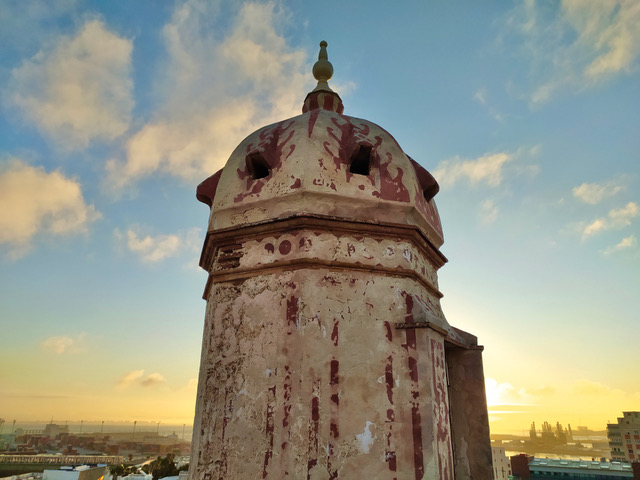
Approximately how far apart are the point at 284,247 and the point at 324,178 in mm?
905

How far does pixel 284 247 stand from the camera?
14.3 feet

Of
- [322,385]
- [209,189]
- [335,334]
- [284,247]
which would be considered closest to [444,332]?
[335,334]

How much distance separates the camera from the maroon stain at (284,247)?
432 cm

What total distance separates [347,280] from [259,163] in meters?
1.93

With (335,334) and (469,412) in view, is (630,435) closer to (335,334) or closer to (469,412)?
(469,412)

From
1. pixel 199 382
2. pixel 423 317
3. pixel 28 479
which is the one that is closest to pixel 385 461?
pixel 423 317

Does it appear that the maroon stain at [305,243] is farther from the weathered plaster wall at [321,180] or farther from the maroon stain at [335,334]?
the maroon stain at [335,334]

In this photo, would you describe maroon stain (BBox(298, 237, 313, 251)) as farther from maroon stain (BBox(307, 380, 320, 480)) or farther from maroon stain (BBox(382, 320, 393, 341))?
maroon stain (BBox(307, 380, 320, 480))

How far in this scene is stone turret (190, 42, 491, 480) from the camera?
3658mm

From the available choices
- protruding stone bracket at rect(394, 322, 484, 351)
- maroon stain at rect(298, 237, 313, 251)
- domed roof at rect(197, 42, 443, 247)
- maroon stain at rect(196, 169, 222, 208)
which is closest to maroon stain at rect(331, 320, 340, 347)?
protruding stone bracket at rect(394, 322, 484, 351)

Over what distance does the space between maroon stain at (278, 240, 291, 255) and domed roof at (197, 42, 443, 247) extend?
0.98ft

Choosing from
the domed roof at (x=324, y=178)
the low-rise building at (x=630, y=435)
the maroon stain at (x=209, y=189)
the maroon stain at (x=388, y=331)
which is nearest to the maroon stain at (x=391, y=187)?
the domed roof at (x=324, y=178)

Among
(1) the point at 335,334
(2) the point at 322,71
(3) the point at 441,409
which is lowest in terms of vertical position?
(3) the point at 441,409

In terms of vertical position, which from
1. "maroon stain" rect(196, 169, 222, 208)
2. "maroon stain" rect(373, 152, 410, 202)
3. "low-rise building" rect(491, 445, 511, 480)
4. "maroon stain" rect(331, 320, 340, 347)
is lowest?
"low-rise building" rect(491, 445, 511, 480)
